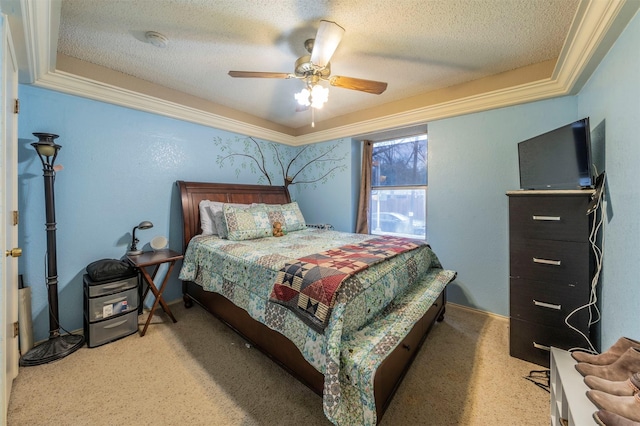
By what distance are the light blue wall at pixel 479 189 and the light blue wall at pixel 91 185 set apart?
10.2 feet

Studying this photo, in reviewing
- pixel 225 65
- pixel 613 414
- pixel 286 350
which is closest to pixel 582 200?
pixel 613 414

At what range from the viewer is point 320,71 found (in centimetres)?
196

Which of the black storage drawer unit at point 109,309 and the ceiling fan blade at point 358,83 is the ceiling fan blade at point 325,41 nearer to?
the ceiling fan blade at point 358,83

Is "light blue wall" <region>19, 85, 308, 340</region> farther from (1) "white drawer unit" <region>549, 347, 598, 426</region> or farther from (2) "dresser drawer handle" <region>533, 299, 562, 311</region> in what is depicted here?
(2) "dresser drawer handle" <region>533, 299, 562, 311</region>

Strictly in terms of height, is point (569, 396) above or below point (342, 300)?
below

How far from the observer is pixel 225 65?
2309 millimetres

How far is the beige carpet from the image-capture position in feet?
4.55

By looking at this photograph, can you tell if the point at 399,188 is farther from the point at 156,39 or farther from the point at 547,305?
the point at 156,39

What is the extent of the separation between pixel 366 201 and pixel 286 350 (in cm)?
252

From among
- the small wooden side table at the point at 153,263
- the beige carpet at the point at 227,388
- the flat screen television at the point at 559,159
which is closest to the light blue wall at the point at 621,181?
the flat screen television at the point at 559,159

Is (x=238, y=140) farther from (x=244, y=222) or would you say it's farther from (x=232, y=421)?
(x=232, y=421)

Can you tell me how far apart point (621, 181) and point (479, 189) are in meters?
1.23

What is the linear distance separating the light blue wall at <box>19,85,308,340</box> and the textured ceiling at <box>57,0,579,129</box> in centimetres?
51

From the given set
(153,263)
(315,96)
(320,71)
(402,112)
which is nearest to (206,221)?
(153,263)
